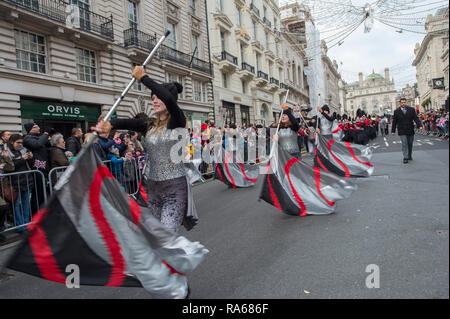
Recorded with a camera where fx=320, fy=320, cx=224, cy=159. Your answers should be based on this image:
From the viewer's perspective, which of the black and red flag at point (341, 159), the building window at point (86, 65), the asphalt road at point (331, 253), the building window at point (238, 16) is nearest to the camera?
the asphalt road at point (331, 253)

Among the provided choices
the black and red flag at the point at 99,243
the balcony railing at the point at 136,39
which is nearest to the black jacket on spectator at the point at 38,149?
the black and red flag at the point at 99,243

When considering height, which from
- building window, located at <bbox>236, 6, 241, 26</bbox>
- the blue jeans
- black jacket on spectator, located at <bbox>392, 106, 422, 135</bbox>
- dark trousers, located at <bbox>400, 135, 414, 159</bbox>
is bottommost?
the blue jeans

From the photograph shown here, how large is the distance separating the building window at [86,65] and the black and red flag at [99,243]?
14.7 metres

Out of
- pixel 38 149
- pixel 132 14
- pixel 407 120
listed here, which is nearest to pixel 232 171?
pixel 38 149

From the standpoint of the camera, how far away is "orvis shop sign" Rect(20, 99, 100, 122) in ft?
42.1

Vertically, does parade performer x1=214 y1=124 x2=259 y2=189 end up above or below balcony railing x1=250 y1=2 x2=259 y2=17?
below

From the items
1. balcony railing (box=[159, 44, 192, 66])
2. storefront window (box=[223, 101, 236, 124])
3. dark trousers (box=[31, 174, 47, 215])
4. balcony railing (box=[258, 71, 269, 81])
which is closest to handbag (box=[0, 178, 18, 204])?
dark trousers (box=[31, 174, 47, 215])

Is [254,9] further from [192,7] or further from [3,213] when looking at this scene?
[3,213]

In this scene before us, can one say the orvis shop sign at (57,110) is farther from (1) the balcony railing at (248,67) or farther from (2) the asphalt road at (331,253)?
(1) the balcony railing at (248,67)

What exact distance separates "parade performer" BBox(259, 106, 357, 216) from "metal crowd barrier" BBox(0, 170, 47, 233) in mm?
3665

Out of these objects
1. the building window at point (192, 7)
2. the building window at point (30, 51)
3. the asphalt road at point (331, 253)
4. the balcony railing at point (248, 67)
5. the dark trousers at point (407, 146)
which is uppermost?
the building window at point (192, 7)

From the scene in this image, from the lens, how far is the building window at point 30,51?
12.7 m

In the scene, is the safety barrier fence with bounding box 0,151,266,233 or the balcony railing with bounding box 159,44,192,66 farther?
the balcony railing with bounding box 159,44,192,66

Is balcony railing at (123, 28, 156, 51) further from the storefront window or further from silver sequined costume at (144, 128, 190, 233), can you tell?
silver sequined costume at (144, 128, 190, 233)
